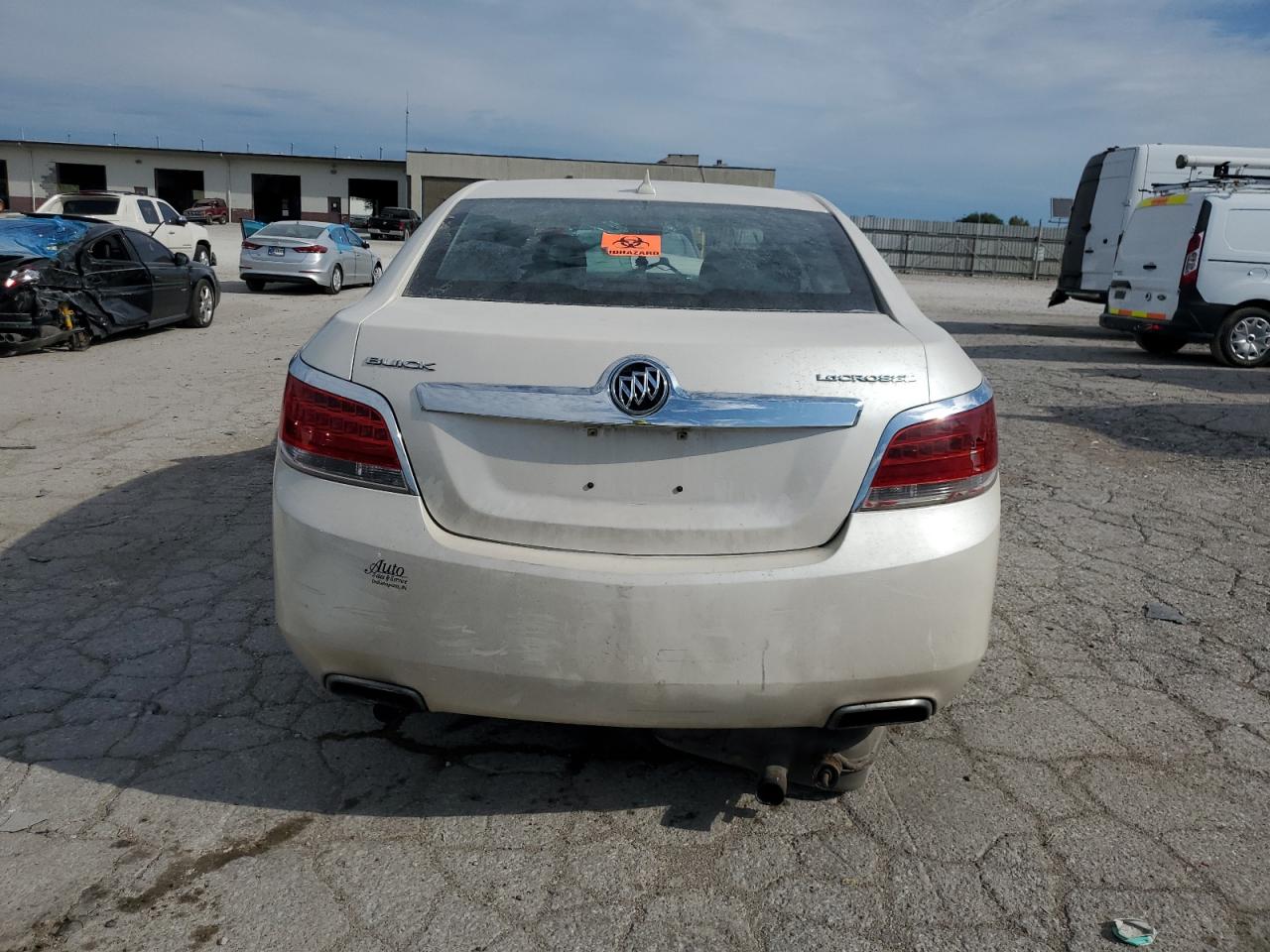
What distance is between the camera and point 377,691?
2.53m

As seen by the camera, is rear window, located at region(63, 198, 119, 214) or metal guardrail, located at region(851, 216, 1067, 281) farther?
metal guardrail, located at region(851, 216, 1067, 281)

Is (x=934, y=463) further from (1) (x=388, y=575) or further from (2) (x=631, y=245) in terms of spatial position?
(1) (x=388, y=575)

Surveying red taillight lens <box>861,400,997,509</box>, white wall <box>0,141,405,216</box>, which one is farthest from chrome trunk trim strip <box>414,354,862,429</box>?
white wall <box>0,141,405,216</box>

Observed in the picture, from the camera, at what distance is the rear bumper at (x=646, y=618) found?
2330 mm

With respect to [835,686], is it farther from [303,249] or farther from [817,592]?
[303,249]

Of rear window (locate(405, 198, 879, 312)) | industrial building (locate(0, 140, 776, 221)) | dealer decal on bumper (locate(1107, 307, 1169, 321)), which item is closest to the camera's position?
rear window (locate(405, 198, 879, 312))

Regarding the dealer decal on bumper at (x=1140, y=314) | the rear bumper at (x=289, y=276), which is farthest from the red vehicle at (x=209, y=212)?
the dealer decal on bumper at (x=1140, y=314)

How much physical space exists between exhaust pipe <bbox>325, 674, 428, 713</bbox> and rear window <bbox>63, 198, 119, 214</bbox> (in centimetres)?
1982

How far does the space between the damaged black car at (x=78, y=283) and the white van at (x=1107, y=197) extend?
1346 cm

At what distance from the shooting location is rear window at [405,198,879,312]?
9.30 ft

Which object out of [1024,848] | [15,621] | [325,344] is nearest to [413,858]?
[325,344]

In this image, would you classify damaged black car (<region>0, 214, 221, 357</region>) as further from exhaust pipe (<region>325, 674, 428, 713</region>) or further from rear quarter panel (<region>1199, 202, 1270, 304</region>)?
rear quarter panel (<region>1199, 202, 1270, 304</region>)

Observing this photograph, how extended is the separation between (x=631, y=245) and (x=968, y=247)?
4034cm

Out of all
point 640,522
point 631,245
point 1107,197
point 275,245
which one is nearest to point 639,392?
point 640,522
